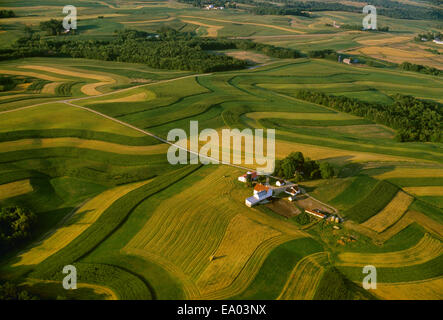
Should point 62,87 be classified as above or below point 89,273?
above

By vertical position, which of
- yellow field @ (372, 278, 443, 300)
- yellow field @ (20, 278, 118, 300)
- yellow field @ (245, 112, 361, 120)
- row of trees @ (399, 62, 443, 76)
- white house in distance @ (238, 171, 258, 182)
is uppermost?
row of trees @ (399, 62, 443, 76)

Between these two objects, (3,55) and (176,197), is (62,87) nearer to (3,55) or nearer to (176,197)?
(3,55)

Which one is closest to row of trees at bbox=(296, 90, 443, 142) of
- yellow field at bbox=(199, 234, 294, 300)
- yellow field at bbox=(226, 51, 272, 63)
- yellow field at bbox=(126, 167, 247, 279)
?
yellow field at bbox=(226, 51, 272, 63)

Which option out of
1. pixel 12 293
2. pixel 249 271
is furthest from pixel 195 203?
pixel 12 293

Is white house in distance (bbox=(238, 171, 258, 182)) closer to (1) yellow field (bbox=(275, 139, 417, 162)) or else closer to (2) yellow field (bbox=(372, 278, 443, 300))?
(1) yellow field (bbox=(275, 139, 417, 162))

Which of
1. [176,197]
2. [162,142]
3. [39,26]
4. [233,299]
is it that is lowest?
[233,299]
